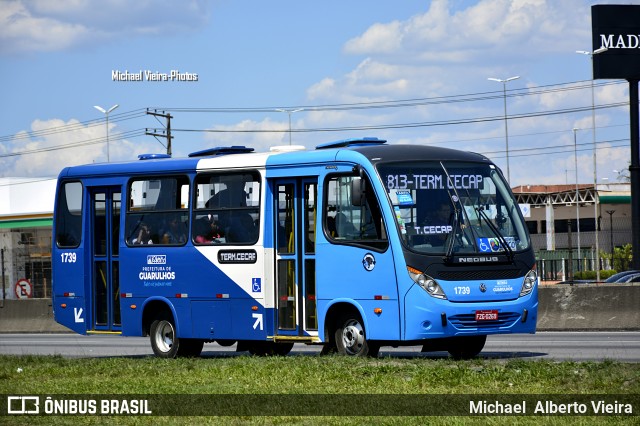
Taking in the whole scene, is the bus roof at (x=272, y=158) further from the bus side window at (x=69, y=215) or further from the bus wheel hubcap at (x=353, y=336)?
the bus wheel hubcap at (x=353, y=336)

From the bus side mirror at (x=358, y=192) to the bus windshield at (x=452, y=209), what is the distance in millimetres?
343

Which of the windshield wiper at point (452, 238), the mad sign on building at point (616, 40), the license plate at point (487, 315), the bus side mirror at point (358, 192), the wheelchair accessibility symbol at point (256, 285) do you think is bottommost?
the license plate at point (487, 315)

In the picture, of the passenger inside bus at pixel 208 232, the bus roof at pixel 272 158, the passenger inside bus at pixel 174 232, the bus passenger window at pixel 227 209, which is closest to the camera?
the bus roof at pixel 272 158

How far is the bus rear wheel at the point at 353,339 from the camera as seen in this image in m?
17.1

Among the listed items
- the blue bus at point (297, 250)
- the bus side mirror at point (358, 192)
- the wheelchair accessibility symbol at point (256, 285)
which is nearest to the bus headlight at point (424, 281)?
the blue bus at point (297, 250)

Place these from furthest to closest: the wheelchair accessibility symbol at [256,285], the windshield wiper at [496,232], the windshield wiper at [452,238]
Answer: the wheelchair accessibility symbol at [256,285], the windshield wiper at [496,232], the windshield wiper at [452,238]

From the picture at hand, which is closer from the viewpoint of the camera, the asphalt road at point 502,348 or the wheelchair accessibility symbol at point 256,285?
the asphalt road at point 502,348

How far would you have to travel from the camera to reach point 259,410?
37.2 feet

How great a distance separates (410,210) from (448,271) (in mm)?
1030

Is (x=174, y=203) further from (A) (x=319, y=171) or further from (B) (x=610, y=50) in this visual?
(B) (x=610, y=50)

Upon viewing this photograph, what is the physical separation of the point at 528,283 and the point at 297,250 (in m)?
3.54

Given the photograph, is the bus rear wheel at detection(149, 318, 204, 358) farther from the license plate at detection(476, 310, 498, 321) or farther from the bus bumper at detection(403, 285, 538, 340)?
the license plate at detection(476, 310, 498, 321)

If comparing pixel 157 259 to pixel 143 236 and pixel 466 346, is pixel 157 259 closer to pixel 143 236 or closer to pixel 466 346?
pixel 143 236

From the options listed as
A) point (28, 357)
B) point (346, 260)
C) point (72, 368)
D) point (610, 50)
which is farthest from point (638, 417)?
point (610, 50)
